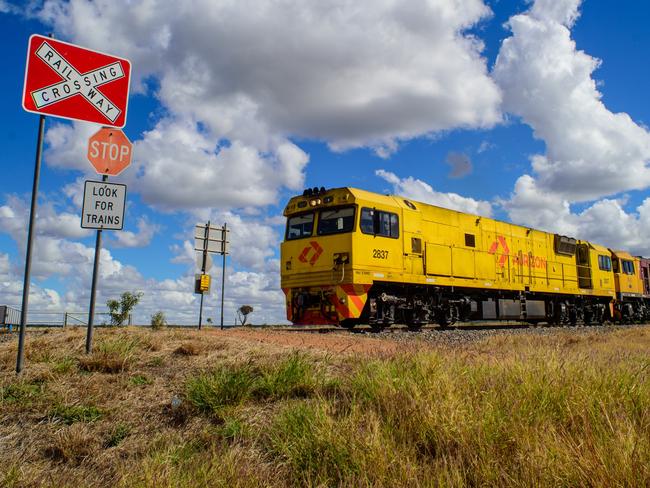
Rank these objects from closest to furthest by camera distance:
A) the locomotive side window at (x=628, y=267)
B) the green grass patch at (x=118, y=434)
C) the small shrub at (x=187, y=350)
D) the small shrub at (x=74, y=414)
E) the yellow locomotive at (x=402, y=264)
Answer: the green grass patch at (x=118, y=434) < the small shrub at (x=74, y=414) < the small shrub at (x=187, y=350) < the yellow locomotive at (x=402, y=264) < the locomotive side window at (x=628, y=267)

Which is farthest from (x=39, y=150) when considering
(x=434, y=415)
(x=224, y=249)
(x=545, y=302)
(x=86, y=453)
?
(x=545, y=302)

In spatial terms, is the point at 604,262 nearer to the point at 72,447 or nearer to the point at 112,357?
the point at 112,357

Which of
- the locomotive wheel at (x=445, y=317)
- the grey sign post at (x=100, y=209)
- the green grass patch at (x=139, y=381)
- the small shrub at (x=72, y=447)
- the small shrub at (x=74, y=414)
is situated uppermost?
the grey sign post at (x=100, y=209)

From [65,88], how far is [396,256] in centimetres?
904

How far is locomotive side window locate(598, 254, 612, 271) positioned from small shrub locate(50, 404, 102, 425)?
82.5 feet

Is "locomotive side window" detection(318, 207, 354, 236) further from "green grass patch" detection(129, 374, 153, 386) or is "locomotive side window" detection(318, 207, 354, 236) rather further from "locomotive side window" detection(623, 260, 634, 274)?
"locomotive side window" detection(623, 260, 634, 274)

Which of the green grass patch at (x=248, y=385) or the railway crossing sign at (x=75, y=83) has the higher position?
the railway crossing sign at (x=75, y=83)

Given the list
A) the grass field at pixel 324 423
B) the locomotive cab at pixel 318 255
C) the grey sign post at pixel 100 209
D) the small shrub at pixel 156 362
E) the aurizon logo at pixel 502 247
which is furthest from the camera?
the aurizon logo at pixel 502 247

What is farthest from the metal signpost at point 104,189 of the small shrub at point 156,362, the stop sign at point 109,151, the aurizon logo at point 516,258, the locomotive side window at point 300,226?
the aurizon logo at point 516,258

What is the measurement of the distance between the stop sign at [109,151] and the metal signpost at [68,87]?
0.60 feet

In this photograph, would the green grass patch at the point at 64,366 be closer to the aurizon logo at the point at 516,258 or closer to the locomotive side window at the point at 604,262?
the aurizon logo at the point at 516,258

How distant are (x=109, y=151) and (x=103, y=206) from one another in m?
0.81

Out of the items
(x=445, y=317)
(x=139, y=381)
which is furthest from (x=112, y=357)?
(x=445, y=317)

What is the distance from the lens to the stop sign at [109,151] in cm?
691
